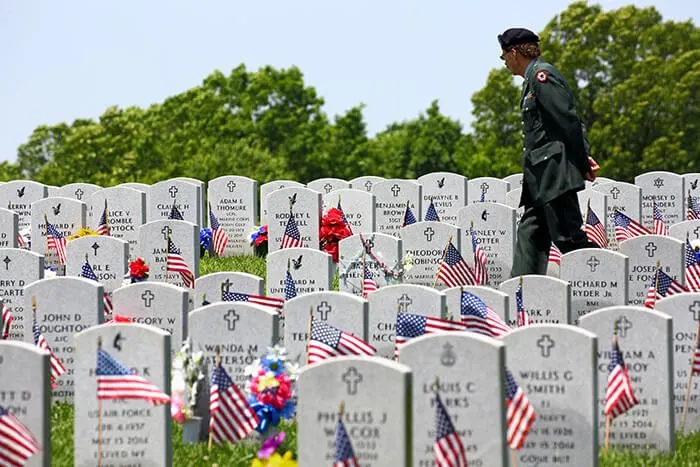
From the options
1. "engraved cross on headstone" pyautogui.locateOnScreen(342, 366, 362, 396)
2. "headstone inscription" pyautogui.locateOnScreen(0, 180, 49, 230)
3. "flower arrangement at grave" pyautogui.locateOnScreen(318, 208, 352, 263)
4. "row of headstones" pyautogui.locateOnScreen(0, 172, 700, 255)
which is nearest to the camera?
"engraved cross on headstone" pyautogui.locateOnScreen(342, 366, 362, 396)

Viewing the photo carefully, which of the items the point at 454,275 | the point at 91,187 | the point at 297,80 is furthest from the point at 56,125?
the point at 454,275

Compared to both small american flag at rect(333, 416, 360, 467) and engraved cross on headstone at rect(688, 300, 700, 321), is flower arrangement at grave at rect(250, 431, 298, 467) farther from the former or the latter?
engraved cross on headstone at rect(688, 300, 700, 321)

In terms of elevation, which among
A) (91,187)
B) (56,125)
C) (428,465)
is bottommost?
(428,465)

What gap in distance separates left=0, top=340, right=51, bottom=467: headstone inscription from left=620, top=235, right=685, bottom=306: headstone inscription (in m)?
6.95

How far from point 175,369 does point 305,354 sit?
1.13 metres

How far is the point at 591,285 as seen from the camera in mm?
13172

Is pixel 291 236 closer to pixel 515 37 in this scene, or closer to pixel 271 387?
pixel 515 37

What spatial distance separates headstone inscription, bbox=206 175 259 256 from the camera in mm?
19953

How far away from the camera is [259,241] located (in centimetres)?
1903

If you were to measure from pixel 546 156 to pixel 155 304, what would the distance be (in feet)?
14.6

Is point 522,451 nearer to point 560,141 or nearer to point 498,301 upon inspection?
point 498,301

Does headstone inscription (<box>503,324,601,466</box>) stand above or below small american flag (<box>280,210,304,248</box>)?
below

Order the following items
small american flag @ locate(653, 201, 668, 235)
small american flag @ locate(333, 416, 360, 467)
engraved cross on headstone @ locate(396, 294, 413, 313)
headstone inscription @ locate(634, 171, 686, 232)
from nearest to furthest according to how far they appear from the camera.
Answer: small american flag @ locate(333, 416, 360, 467) < engraved cross on headstone @ locate(396, 294, 413, 313) < small american flag @ locate(653, 201, 668, 235) < headstone inscription @ locate(634, 171, 686, 232)

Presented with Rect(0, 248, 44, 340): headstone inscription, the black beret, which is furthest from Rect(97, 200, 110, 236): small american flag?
the black beret
